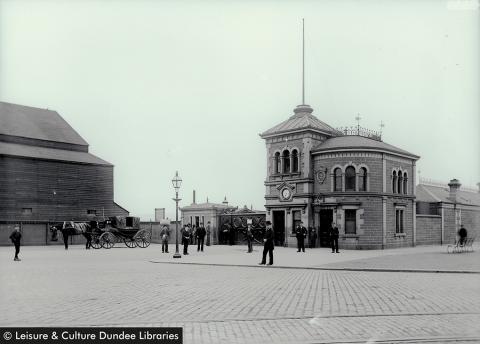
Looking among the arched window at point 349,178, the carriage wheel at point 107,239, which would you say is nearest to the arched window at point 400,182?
the arched window at point 349,178

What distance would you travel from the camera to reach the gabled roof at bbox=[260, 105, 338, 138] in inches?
1271

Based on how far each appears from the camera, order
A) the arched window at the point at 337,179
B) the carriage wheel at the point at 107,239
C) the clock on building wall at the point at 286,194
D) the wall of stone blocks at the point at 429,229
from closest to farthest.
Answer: the arched window at the point at 337,179, the clock on building wall at the point at 286,194, the carriage wheel at the point at 107,239, the wall of stone blocks at the point at 429,229

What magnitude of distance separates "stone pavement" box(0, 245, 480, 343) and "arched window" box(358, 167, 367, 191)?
14292 millimetres

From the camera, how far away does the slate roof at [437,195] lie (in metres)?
41.3

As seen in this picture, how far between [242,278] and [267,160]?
20.2m

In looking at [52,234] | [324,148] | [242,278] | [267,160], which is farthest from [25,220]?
[242,278]

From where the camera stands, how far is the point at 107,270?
17.0 m

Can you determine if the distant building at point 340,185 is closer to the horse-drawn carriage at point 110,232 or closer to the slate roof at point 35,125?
the horse-drawn carriage at point 110,232

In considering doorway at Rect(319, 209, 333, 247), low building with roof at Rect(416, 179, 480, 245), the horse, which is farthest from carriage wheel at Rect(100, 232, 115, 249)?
low building with roof at Rect(416, 179, 480, 245)

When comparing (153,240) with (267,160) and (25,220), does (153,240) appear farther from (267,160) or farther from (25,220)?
(267,160)

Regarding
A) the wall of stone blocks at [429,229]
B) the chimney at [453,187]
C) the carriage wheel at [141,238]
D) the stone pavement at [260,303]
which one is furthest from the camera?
the chimney at [453,187]

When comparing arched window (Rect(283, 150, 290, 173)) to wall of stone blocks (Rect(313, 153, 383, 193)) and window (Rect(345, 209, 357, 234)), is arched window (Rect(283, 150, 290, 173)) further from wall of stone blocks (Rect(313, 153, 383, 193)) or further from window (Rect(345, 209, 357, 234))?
window (Rect(345, 209, 357, 234))

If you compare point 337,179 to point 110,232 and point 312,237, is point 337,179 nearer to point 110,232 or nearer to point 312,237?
point 312,237

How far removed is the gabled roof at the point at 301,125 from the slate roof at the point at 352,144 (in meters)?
1.01
